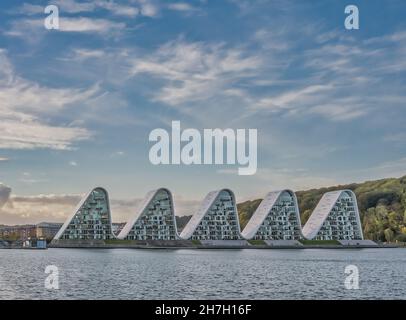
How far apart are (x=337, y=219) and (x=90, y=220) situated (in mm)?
68593

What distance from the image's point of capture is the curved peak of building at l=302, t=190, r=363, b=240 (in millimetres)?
170712

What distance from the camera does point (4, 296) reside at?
39.8 m

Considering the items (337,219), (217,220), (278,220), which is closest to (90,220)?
(217,220)

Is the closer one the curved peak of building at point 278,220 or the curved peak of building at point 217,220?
the curved peak of building at point 217,220

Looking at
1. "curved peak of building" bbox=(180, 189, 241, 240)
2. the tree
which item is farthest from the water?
the tree

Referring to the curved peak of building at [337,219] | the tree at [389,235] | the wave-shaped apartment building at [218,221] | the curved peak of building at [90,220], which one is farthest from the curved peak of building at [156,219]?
the tree at [389,235]

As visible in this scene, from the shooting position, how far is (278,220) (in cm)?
16562

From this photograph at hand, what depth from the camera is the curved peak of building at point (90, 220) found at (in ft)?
495

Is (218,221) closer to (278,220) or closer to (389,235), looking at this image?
(278,220)

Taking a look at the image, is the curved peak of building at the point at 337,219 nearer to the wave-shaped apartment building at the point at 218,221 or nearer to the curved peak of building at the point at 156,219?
the wave-shaped apartment building at the point at 218,221

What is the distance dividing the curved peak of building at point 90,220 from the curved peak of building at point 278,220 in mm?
36739

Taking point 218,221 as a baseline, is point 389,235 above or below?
below
